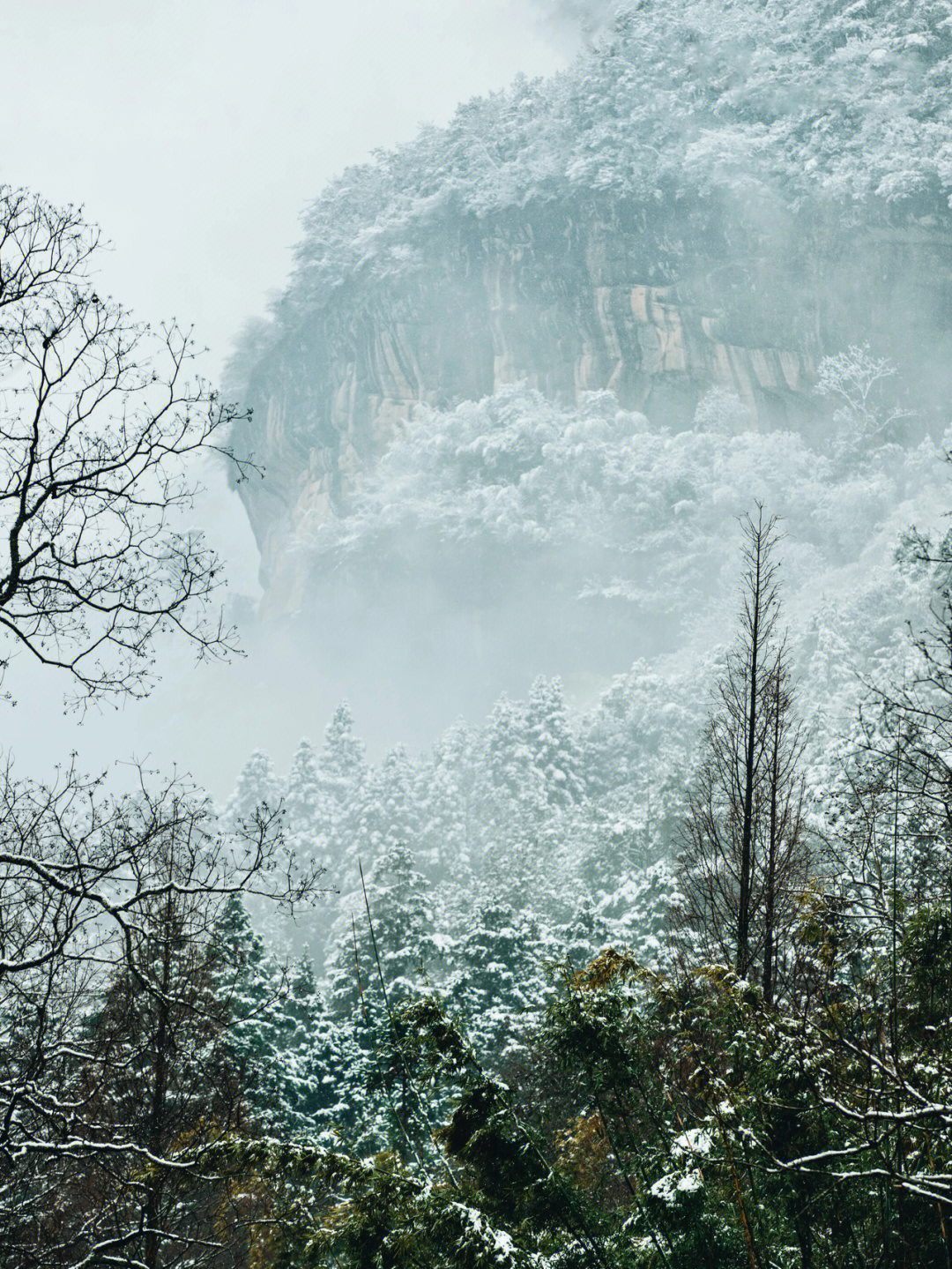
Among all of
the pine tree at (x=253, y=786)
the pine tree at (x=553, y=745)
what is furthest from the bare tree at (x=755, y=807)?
the pine tree at (x=253, y=786)

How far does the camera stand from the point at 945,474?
72562 millimetres

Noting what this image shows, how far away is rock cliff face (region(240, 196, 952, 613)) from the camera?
106 metres

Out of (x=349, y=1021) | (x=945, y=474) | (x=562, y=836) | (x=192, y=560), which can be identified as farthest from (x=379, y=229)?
(x=192, y=560)

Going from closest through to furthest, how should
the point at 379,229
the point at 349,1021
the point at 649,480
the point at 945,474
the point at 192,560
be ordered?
the point at 192,560, the point at 349,1021, the point at 945,474, the point at 649,480, the point at 379,229

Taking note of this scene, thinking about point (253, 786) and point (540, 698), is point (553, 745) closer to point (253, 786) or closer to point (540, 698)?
point (540, 698)

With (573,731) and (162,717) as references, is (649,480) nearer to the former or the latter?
(573,731)

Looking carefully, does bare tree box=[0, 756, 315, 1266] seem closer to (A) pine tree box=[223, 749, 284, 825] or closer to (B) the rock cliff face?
(A) pine tree box=[223, 749, 284, 825]

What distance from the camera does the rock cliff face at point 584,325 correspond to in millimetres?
105562

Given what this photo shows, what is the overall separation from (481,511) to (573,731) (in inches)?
1788

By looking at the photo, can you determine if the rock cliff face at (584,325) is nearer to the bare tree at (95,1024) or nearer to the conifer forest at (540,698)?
the conifer forest at (540,698)

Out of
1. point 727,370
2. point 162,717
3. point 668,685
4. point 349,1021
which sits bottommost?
point 349,1021

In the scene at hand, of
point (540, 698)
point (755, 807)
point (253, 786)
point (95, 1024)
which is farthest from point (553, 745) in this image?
point (95, 1024)

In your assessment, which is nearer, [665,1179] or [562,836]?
[665,1179]

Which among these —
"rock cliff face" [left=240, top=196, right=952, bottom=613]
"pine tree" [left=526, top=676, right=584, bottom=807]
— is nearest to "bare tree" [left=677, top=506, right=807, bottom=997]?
"pine tree" [left=526, top=676, right=584, bottom=807]
